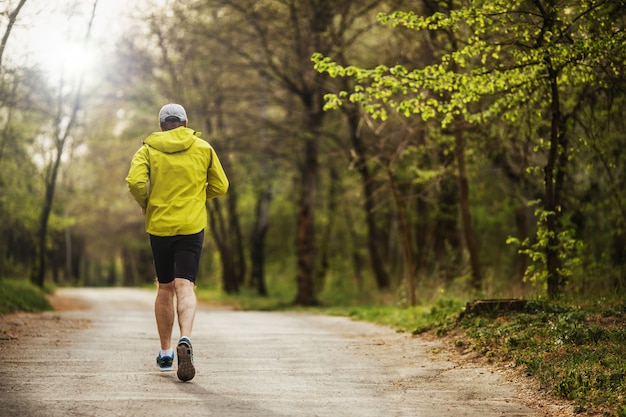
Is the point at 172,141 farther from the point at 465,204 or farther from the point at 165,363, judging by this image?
the point at 465,204

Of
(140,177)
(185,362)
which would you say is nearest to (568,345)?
(185,362)

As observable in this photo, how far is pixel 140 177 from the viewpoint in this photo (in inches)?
240

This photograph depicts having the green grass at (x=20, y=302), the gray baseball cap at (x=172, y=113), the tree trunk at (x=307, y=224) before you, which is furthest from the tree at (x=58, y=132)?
the gray baseball cap at (x=172, y=113)

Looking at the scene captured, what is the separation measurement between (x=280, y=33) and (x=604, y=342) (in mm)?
15186

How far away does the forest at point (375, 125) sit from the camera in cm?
985

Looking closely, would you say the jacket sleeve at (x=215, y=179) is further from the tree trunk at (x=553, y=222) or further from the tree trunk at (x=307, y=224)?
the tree trunk at (x=307, y=224)

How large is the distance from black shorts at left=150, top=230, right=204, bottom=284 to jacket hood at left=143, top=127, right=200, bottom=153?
0.72 meters

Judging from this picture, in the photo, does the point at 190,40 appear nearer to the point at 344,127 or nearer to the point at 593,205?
the point at 344,127

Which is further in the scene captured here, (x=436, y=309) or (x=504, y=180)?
(x=504, y=180)

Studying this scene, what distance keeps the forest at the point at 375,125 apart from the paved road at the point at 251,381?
3453mm

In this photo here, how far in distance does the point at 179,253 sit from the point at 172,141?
921mm

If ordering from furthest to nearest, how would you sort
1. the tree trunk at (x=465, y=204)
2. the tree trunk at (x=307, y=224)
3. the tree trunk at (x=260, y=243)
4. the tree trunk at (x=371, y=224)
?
1. the tree trunk at (x=260, y=243)
2. the tree trunk at (x=371, y=224)
3. the tree trunk at (x=307, y=224)
4. the tree trunk at (x=465, y=204)

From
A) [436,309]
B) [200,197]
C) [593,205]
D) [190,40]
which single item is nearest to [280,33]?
[190,40]

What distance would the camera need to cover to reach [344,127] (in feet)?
80.3
